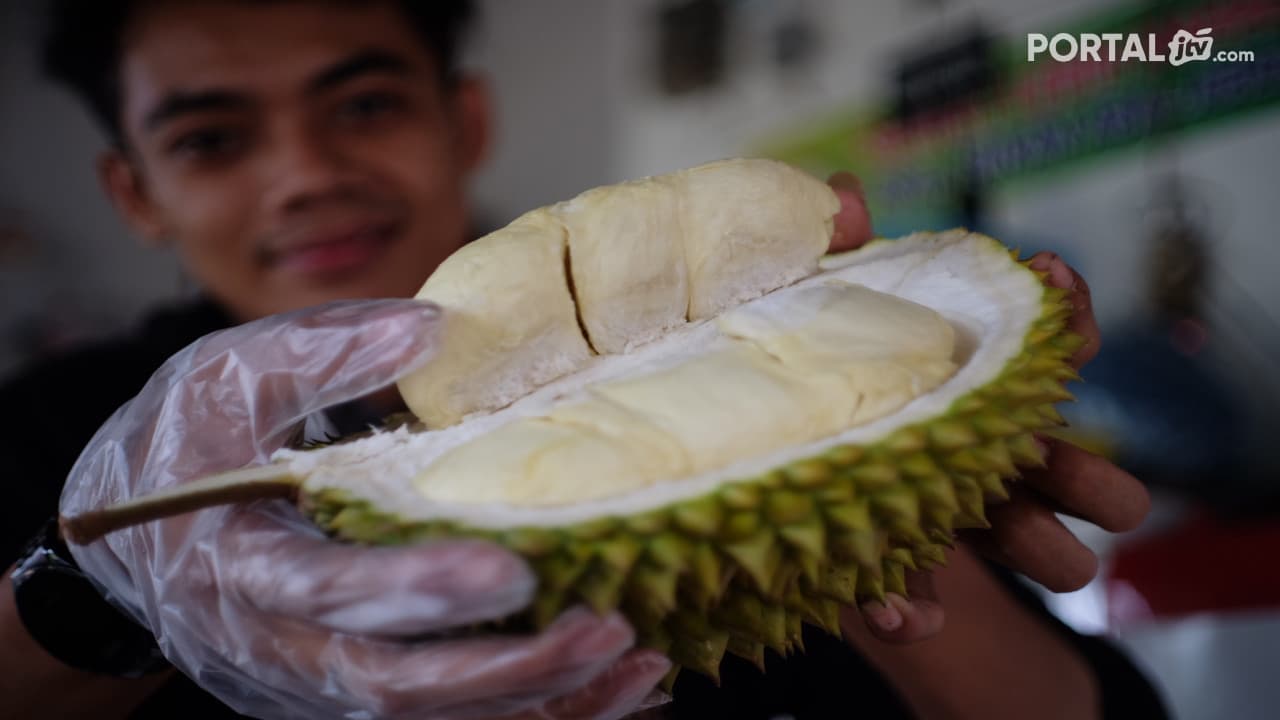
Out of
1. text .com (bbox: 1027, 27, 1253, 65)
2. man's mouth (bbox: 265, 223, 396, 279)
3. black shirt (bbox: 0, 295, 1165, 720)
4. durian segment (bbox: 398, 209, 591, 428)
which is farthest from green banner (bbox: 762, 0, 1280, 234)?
durian segment (bbox: 398, 209, 591, 428)

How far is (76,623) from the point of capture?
0.78 meters

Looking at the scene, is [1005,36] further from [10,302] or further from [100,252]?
[10,302]

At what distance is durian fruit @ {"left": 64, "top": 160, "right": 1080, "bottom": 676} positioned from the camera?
55 centimetres

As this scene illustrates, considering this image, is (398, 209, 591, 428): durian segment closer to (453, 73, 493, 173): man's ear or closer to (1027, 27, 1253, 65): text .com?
(453, 73, 493, 173): man's ear

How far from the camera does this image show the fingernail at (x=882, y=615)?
71 cm

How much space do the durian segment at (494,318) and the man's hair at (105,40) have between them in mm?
1118

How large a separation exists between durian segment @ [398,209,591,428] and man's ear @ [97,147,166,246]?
4.09 feet

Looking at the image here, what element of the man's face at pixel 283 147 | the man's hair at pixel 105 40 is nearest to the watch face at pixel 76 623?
the man's face at pixel 283 147

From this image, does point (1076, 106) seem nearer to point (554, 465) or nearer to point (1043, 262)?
point (1043, 262)

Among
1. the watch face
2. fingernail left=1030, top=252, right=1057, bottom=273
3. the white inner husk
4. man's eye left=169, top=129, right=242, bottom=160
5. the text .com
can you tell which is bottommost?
the watch face

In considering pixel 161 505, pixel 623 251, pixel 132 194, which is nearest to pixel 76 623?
pixel 161 505

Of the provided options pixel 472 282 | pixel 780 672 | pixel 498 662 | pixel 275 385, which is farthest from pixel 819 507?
pixel 780 672

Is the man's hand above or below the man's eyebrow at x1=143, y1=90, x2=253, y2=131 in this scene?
below

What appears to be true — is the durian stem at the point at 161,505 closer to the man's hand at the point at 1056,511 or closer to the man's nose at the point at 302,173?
the man's hand at the point at 1056,511
